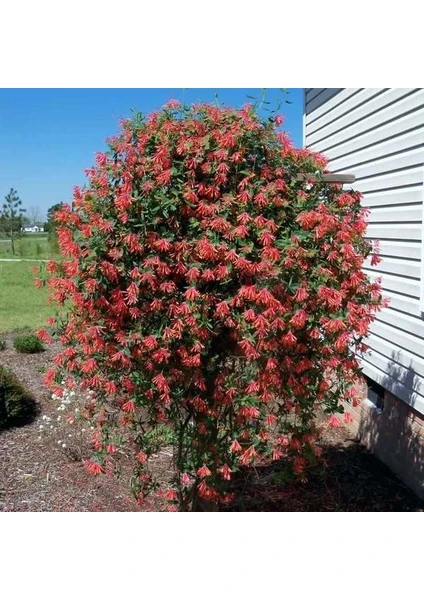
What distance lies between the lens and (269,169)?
2.04 m

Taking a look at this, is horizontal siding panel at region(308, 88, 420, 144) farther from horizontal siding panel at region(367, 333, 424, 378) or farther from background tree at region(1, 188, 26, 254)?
background tree at region(1, 188, 26, 254)

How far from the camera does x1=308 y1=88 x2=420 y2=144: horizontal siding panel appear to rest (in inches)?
120

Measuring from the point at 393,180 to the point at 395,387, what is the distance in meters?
1.13

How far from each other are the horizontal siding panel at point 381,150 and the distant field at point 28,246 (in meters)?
2.75

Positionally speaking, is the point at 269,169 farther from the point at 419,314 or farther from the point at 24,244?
the point at 24,244

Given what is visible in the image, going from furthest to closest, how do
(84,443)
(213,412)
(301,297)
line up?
(84,443), (213,412), (301,297)

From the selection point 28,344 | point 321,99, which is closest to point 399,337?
point 321,99

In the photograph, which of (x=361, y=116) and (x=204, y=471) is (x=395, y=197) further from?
(x=204, y=471)

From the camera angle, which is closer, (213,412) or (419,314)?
(213,412)

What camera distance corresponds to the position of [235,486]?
3139mm

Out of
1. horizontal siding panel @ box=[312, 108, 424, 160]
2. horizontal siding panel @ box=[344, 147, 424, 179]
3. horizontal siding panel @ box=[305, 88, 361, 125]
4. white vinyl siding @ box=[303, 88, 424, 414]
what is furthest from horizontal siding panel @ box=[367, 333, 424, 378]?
horizontal siding panel @ box=[305, 88, 361, 125]

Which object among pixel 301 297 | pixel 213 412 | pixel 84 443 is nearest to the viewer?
pixel 301 297

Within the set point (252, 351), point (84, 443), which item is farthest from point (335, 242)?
point (84, 443)
